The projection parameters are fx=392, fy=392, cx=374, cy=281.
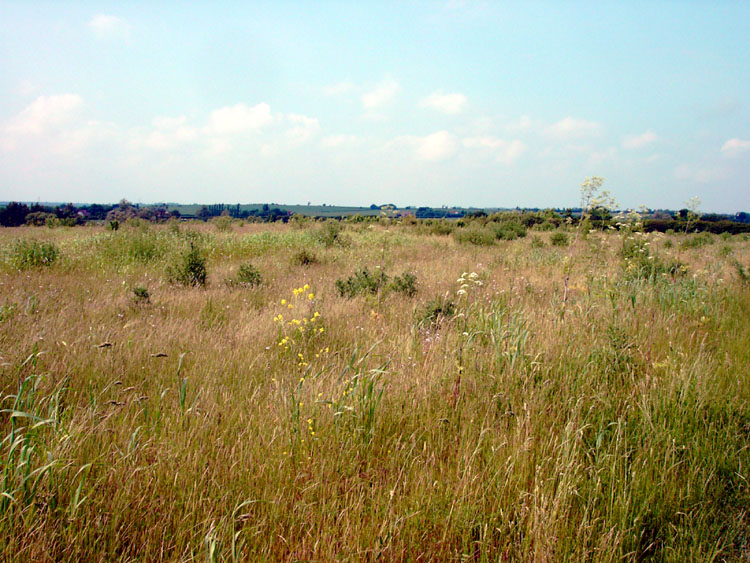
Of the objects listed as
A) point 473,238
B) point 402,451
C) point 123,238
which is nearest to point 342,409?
point 402,451

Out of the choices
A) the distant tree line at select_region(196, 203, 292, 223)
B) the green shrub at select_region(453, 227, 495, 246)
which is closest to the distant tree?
the distant tree line at select_region(196, 203, 292, 223)

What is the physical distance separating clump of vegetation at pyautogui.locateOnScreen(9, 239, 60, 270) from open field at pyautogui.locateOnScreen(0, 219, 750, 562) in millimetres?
4642

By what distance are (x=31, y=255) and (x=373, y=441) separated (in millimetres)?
10307

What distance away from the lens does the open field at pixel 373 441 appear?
1855mm

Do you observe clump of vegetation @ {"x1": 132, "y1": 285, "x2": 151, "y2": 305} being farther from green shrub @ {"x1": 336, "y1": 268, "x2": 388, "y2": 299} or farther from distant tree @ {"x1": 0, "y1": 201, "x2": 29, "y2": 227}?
distant tree @ {"x1": 0, "y1": 201, "x2": 29, "y2": 227}

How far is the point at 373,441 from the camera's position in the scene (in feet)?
8.44

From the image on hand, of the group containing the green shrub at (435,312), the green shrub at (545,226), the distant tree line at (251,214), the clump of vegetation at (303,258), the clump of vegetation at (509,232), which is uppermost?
the distant tree line at (251,214)

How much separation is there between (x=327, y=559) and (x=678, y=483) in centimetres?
207

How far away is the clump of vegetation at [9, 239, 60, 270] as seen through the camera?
865cm

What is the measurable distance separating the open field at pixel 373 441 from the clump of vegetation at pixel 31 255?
183 inches

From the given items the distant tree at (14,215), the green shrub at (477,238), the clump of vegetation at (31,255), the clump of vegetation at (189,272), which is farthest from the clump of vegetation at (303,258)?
the distant tree at (14,215)

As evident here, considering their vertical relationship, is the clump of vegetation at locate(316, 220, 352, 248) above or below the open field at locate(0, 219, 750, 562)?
above

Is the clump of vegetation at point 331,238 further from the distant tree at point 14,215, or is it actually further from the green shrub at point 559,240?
the distant tree at point 14,215

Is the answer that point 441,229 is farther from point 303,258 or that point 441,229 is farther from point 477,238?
point 303,258
